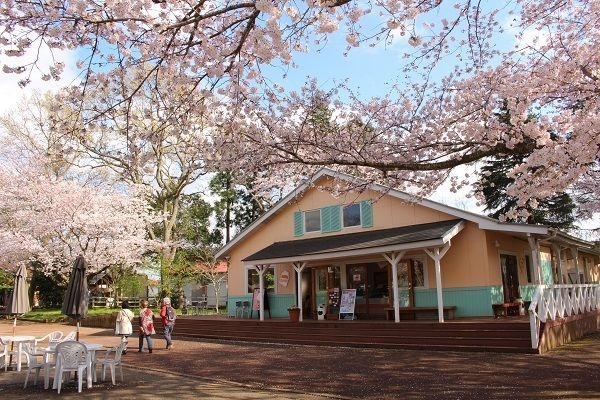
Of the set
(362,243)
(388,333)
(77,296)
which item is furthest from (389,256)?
(77,296)

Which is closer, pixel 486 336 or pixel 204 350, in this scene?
pixel 486 336

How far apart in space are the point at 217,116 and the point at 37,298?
120 feet

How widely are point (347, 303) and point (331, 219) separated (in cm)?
357

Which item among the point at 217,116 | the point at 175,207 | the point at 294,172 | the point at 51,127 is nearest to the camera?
the point at 51,127

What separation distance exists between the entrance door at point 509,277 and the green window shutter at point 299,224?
7.64 m

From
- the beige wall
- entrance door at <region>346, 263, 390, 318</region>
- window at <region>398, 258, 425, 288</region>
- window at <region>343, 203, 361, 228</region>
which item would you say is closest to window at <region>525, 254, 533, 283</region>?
the beige wall

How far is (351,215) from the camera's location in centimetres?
1931

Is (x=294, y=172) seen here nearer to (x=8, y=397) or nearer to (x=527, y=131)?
(x=527, y=131)

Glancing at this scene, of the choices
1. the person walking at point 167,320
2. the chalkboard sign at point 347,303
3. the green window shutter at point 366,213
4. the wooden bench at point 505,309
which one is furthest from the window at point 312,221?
the wooden bench at point 505,309

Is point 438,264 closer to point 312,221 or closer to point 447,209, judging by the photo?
point 447,209

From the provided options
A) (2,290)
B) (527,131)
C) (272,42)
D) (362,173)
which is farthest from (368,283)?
(2,290)

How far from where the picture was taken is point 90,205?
26.7 metres

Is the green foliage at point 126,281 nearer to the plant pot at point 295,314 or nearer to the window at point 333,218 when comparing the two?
the window at point 333,218

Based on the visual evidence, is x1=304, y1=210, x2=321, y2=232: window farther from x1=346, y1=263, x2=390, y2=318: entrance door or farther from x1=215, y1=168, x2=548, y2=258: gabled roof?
x1=346, y1=263, x2=390, y2=318: entrance door
